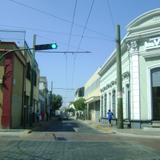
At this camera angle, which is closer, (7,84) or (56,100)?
(7,84)

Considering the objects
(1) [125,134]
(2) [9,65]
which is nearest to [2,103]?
(2) [9,65]

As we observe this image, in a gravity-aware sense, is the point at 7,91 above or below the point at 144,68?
below

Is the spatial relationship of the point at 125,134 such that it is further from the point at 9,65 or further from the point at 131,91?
the point at 9,65

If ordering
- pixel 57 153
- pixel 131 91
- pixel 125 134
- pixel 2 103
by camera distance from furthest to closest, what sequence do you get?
pixel 131 91 → pixel 2 103 → pixel 125 134 → pixel 57 153

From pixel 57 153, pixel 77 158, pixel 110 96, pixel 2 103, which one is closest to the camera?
pixel 77 158

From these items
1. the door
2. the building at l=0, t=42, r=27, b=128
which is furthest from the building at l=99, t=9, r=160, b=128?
the building at l=0, t=42, r=27, b=128

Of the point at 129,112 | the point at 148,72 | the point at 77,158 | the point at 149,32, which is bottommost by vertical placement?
the point at 77,158

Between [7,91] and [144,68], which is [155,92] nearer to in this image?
[144,68]

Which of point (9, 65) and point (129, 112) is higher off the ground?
point (9, 65)

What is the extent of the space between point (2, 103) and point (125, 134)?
10.8m

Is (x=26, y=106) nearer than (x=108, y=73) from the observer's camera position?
Yes

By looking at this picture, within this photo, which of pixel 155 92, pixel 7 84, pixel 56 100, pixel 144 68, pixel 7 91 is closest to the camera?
pixel 7 91

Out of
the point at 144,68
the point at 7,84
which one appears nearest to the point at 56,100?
the point at 144,68

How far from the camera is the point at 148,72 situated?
120ft
